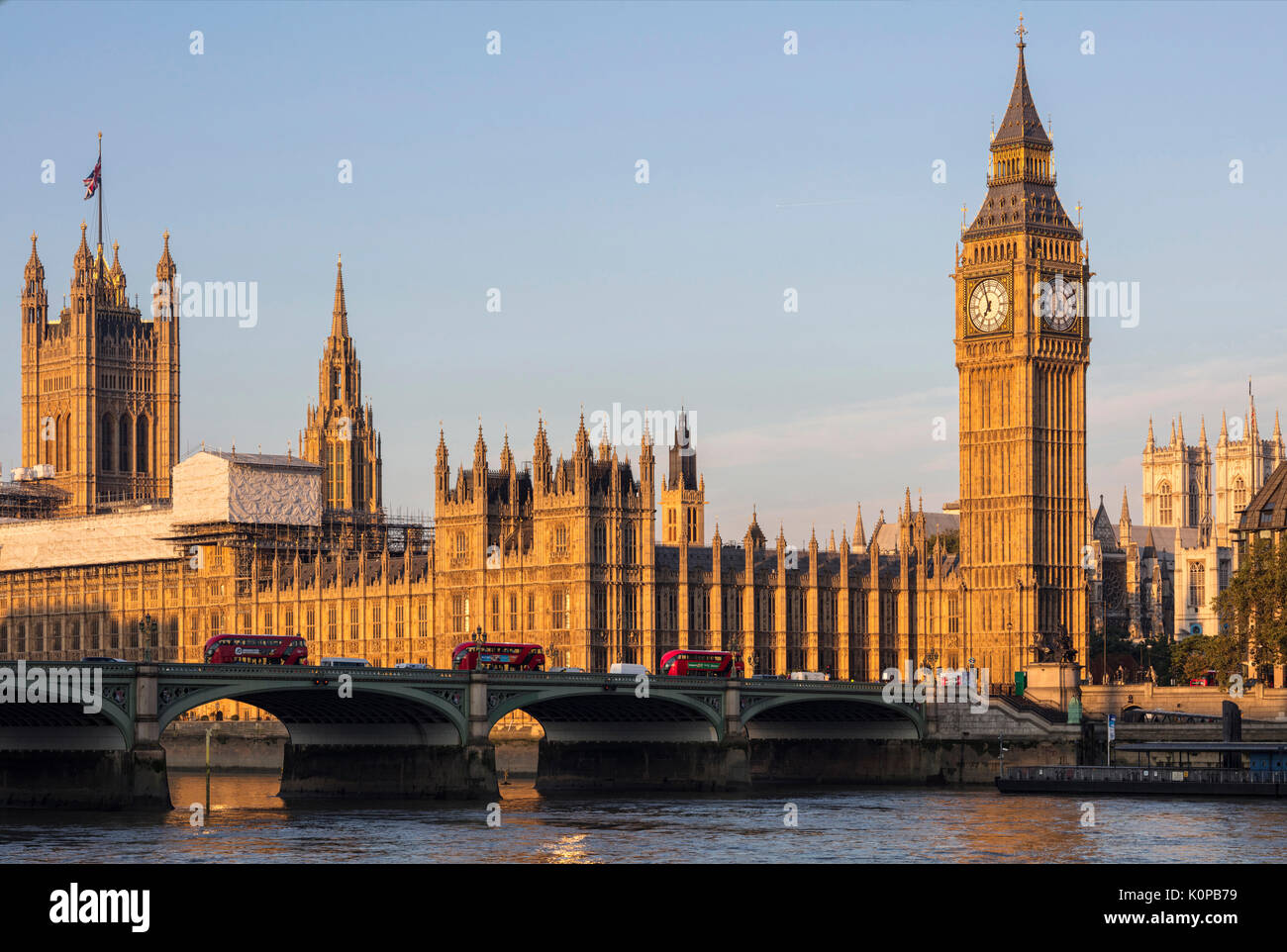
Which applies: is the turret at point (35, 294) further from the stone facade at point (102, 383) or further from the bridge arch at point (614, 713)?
the bridge arch at point (614, 713)

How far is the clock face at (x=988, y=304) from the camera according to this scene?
4993 inches

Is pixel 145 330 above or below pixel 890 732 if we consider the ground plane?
above

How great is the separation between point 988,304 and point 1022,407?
6.32 metres

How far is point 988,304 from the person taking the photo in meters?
128

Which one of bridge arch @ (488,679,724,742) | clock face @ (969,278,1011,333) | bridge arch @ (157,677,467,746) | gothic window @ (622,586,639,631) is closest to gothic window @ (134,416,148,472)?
gothic window @ (622,586,639,631)

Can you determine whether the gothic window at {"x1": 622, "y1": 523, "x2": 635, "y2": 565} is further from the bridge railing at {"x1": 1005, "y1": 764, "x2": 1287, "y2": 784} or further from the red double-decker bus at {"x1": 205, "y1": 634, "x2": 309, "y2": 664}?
the bridge railing at {"x1": 1005, "y1": 764, "x2": 1287, "y2": 784}

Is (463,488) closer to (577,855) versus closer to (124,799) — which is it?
(124,799)

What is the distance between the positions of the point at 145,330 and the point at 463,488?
78079mm

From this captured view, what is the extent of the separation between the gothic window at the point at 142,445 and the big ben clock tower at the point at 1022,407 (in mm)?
90012

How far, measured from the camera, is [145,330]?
198 metres

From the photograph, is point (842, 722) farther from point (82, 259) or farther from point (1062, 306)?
point (82, 259)

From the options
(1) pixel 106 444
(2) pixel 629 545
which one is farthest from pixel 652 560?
(1) pixel 106 444
